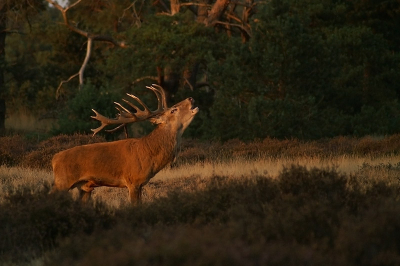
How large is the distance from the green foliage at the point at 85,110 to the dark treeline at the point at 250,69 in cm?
4

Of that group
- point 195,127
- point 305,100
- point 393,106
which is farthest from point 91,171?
point 393,106

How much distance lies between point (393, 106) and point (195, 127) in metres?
6.84

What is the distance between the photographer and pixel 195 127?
25.7 metres

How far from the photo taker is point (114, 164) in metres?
10.3

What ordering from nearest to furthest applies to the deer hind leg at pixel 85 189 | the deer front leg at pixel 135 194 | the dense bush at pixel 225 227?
the dense bush at pixel 225 227 < the deer front leg at pixel 135 194 < the deer hind leg at pixel 85 189

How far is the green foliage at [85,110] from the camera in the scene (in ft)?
74.2

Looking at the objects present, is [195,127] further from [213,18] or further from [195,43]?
[213,18]

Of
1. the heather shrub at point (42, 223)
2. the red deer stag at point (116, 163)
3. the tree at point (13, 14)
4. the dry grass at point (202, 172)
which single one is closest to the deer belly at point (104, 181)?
the red deer stag at point (116, 163)

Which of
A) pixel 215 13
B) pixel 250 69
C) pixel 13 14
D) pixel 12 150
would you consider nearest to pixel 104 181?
pixel 12 150

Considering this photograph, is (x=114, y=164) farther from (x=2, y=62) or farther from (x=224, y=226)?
(x=2, y=62)

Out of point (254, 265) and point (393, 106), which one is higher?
point (254, 265)

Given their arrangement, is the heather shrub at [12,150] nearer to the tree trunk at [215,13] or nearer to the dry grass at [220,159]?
the dry grass at [220,159]

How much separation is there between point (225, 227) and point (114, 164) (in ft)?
12.3

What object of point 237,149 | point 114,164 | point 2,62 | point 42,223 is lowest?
point 237,149
